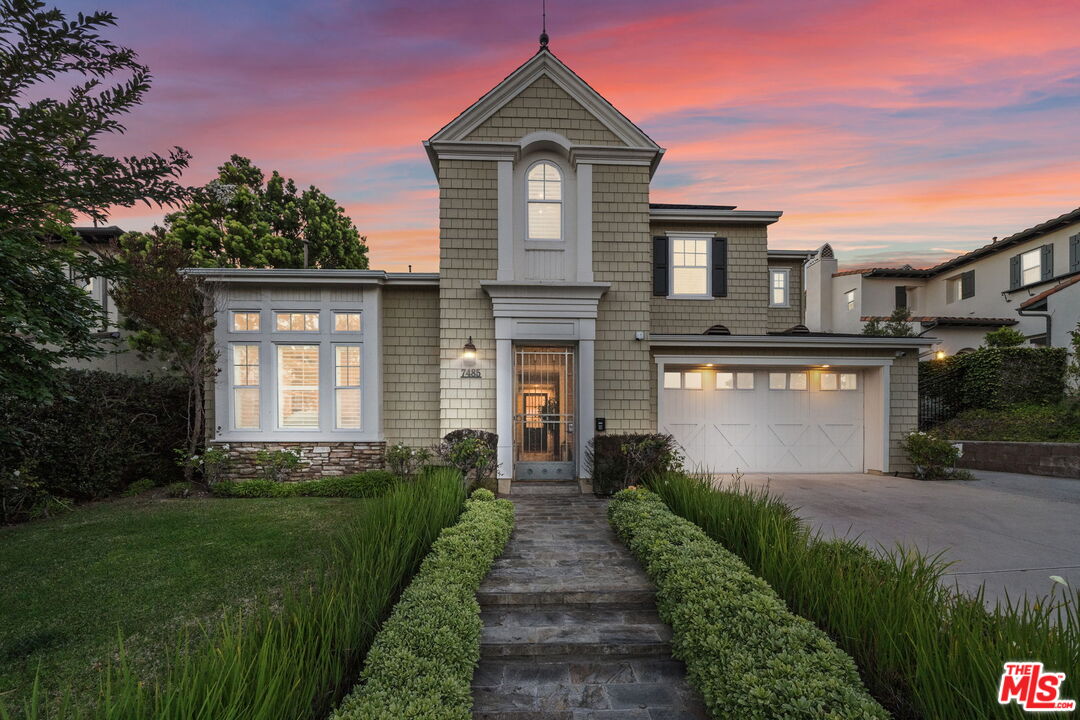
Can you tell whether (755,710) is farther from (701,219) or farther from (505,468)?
(701,219)

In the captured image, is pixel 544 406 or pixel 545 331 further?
pixel 544 406

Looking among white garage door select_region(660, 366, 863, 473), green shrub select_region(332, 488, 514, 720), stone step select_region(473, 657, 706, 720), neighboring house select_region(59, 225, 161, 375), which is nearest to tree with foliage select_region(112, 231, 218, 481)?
neighboring house select_region(59, 225, 161, 375)

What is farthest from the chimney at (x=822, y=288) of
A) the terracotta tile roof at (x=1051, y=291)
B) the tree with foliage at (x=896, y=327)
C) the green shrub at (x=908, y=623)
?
the green shrub at (x=908, y=623)

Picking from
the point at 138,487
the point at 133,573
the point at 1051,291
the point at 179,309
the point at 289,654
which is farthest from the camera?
the point at 1051,291

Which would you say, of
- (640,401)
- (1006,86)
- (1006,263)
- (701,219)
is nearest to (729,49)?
(701,219)

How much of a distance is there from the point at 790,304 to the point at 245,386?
13.3 meters

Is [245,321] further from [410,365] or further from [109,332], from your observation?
[109,332]

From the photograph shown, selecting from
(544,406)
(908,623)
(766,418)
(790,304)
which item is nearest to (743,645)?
(908,623)

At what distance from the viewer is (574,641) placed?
3330 millimetres

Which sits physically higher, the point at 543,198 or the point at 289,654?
the point at 543,198

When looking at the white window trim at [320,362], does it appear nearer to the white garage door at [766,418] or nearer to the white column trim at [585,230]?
the white column trim at [585,230]

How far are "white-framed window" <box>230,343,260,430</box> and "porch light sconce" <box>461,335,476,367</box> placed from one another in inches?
163

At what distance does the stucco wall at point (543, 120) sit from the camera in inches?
309

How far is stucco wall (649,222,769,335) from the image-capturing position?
33.6 feet
